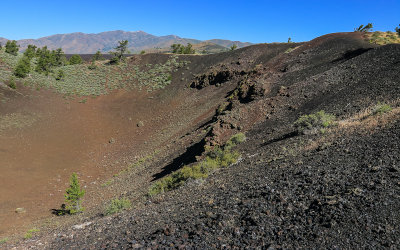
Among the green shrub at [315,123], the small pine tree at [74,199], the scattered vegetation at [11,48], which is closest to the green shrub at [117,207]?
the small pine tree at [74,199]

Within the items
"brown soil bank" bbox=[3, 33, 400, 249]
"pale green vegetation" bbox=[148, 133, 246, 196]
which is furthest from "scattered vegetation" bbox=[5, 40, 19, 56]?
"pale green vegetation" bbox=[148, 133, 246, 196]

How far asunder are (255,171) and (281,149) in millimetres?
2330

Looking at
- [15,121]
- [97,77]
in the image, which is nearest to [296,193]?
[15,121]

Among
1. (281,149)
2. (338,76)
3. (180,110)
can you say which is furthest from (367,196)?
(180,110)

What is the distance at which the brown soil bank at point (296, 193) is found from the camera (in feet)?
18.7

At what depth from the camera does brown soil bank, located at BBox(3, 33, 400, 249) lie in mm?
5688

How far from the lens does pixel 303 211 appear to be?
6465 millimetres

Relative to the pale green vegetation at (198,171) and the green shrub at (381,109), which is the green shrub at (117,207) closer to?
the pale green vegetation at (198,171)

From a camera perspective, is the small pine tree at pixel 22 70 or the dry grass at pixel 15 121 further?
the small pine tree at pixel 22 70

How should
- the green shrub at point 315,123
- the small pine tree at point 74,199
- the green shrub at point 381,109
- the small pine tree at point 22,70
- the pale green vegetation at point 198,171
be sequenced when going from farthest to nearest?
the small pine tree at point 22,70, the small pine tree at point 74,199, the pale green vegetation at point 198,171, the green shrub at point 315,123, the green shrub at point 381,109

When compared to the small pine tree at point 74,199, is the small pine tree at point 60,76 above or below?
above

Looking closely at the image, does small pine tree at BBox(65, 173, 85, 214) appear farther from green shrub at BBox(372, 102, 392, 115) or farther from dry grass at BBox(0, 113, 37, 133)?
dry grass at BBox(0, 113, 37, 133)

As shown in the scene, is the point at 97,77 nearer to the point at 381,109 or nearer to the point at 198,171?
the point at 198,171

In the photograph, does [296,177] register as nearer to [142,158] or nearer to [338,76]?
[338,76]
